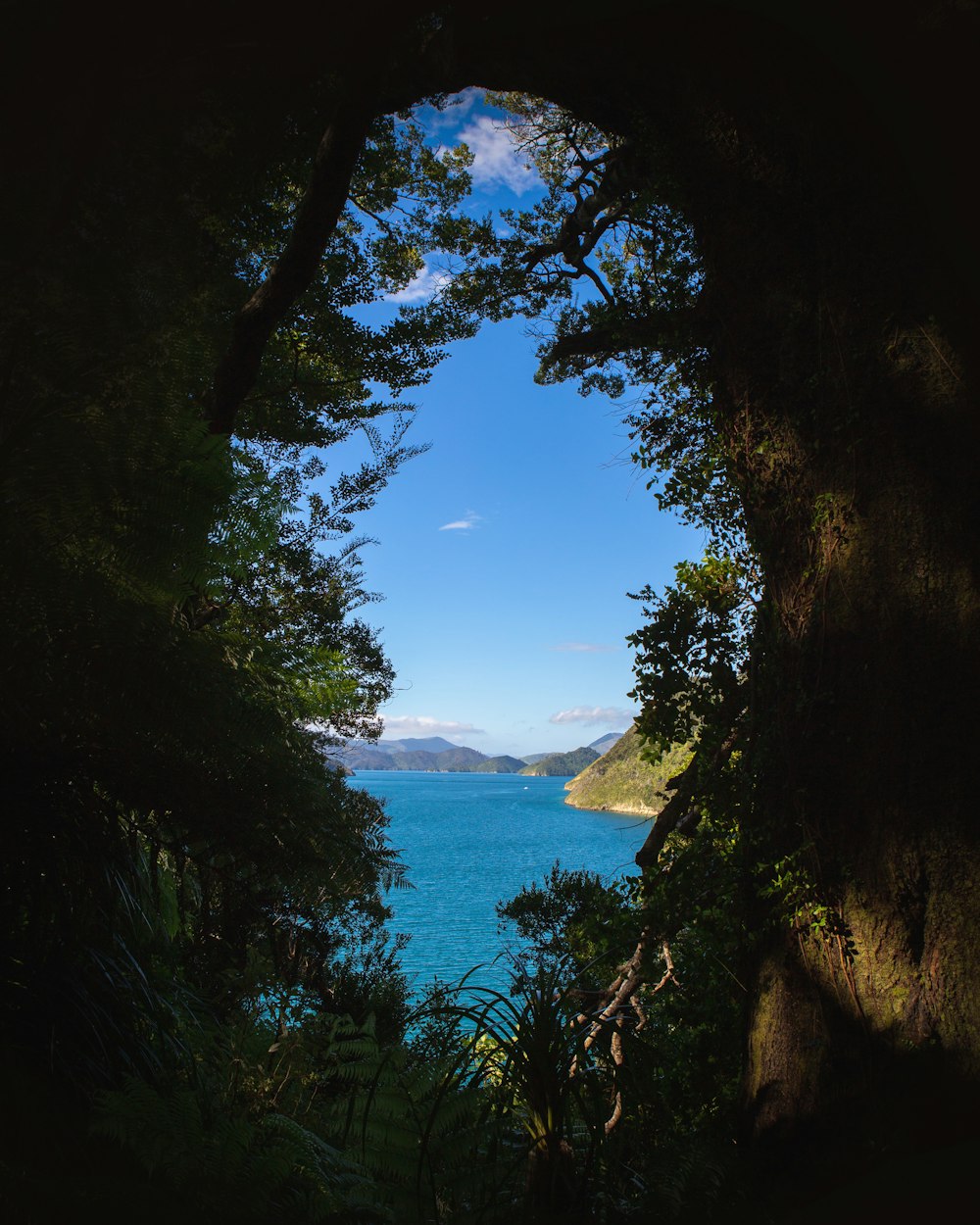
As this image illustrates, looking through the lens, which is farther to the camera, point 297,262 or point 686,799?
point 686,799

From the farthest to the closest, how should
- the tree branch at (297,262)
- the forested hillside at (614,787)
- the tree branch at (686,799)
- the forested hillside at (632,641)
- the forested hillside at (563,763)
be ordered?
1. the forested hillside at (563,763)
2. the forested hillside at (614,787)
3. the tree branch at (686,799)
4. the tree branch at (297,262)
5. the forested hillside at (632,641)

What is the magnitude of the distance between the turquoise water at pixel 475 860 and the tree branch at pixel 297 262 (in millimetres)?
1765

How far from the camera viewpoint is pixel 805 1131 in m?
1.87


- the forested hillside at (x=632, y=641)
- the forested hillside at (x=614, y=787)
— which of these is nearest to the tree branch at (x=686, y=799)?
the forested hillside at (x=632, y=641)

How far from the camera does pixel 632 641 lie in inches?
117

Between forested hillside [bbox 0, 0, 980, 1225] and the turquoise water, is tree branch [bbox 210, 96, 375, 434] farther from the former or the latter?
the turquoise water

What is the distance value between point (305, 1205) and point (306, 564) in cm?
614

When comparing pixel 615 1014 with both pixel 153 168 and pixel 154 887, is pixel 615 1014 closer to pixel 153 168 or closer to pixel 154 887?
pixel 154 887

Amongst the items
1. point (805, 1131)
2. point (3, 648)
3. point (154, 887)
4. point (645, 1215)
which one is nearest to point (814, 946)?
point (805, 1131)

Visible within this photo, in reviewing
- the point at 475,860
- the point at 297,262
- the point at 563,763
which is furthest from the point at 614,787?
the point at 563,763

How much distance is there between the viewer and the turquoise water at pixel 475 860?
20.3m

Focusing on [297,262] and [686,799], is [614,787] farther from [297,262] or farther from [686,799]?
[297,262]

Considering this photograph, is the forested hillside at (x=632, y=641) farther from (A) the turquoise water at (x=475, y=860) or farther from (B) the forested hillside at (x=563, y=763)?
(B) the forested hillside at (x=563, y=763)

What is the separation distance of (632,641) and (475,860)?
136ft
